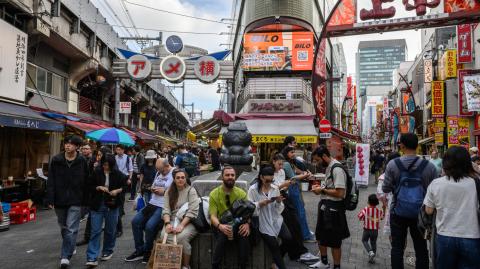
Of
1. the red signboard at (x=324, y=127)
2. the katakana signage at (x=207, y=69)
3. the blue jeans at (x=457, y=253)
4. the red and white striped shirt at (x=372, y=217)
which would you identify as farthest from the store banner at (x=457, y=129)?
the blue jeans at (x=457, y=253)

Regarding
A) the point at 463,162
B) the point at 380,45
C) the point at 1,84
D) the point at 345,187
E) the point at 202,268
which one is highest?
the point at 380,45

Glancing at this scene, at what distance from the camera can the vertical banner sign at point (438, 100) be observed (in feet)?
80.0

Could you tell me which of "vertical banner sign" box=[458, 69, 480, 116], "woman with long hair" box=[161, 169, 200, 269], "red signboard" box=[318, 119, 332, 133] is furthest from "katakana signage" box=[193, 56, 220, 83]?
"woman with long hair" box=[161, 169, 200, 269]

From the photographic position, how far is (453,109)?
24.8m

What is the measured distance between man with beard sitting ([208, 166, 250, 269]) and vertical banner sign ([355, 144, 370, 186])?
11.4 metres

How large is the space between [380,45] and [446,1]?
19258 centimetres

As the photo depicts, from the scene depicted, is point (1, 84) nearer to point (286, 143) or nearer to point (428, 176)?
point (286, 143)

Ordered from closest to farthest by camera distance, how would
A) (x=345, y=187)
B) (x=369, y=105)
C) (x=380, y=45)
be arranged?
(x=345, y=187), (x=369, y=105), (x=380, y=45)

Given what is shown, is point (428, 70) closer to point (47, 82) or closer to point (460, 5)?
point (460, 5)

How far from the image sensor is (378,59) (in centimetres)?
18962

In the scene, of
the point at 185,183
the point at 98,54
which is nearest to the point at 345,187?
the point at 185,183

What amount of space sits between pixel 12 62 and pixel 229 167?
1048 centimetres

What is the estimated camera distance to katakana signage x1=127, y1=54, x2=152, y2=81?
18156 mm

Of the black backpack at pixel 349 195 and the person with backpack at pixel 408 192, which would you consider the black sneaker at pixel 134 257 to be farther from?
the person with backpack at pixel 408 192
